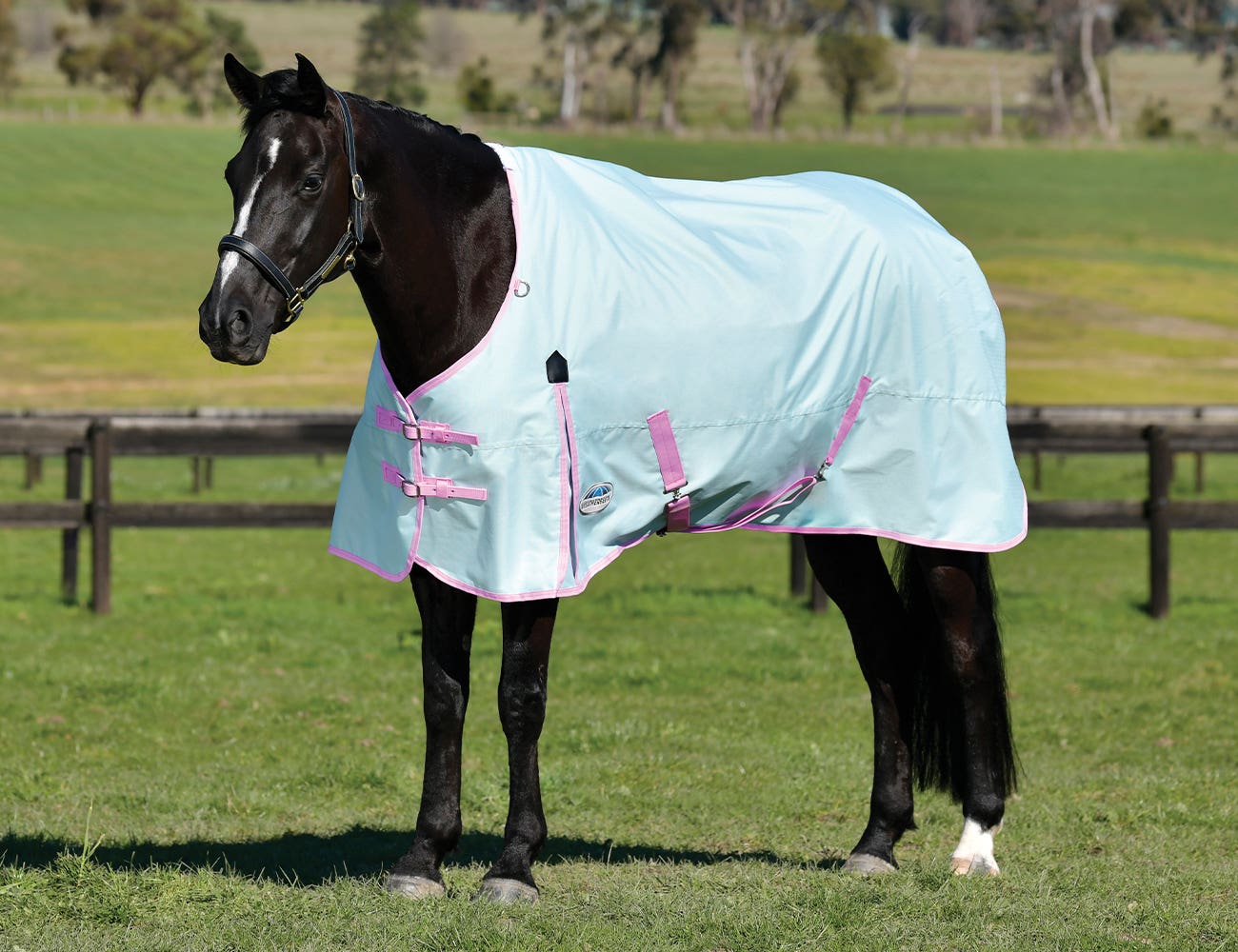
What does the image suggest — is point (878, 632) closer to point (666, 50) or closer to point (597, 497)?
point (597, 497)

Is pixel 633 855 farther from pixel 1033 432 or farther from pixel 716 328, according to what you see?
pixel 1033 432

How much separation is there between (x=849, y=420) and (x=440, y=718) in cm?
161

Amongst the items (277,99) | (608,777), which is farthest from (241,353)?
(608,777)

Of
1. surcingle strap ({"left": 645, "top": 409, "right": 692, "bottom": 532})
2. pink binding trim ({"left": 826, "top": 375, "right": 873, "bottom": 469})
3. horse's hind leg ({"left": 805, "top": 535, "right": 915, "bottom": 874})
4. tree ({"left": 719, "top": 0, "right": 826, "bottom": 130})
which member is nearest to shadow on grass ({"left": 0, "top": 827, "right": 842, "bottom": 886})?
horse's hind leg ({"left": 805, "top": 535, "right": 915, "bottom": 874})

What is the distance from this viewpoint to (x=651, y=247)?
4.81 metres

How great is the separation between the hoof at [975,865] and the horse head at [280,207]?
2.69 meters

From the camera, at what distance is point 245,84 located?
14.0 ft

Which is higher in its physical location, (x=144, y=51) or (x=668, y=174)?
(x=144, y=51)

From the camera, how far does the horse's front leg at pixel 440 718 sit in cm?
470

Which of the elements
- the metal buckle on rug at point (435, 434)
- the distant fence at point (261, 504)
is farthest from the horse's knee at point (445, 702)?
the distant fence at point (261, 504)

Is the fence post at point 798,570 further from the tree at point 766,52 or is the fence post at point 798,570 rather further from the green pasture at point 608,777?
the tree at point 766,52

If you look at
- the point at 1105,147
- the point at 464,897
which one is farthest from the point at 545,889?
the point at 1105,147

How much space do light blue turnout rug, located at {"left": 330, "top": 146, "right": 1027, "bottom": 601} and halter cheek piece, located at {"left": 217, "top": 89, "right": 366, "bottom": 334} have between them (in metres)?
0.42

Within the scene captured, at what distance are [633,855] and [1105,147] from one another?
7171cm
